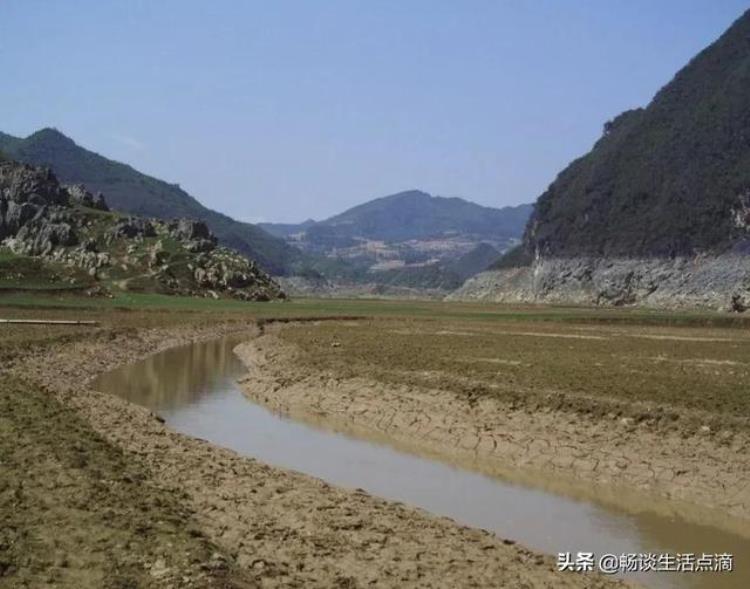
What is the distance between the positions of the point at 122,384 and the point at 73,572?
24439 millimetres

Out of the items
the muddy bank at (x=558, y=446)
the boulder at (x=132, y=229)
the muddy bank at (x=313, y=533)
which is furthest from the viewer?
the boulder at (x=132, y=229)

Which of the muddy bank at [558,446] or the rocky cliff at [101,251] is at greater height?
the rocky cliff at [101,251]

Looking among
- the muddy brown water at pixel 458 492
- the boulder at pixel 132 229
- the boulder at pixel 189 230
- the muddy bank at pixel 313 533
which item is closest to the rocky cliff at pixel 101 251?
the boulder at pixel 132 229

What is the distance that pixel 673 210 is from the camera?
6122 inches

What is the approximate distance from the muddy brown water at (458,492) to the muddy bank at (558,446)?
2.71 ft

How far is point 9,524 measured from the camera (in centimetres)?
1087

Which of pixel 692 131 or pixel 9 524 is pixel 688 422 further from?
pixel 692 131

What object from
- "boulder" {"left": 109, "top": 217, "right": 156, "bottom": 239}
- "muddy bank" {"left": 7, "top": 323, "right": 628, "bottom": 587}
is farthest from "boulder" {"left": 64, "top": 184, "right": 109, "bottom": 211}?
"muddy bank" {"left": 7, "top": 323, "right": 628, "bottom": 587}

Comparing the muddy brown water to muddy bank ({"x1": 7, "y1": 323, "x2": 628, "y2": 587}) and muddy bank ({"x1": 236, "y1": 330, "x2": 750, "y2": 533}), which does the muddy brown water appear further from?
muddy bank ({"x1": 7, "y1": 323, "x2": 628, "y2": 587})

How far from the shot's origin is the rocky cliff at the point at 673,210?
142125 mm

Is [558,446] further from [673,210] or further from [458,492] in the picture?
[673,210]

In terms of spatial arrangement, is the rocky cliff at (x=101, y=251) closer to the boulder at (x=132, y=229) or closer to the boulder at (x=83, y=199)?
the boulder at (x=132, y=229)

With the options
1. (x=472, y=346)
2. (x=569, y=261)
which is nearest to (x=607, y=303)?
(x=569, y=261)

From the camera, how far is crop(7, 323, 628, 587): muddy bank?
10578 millimetres
